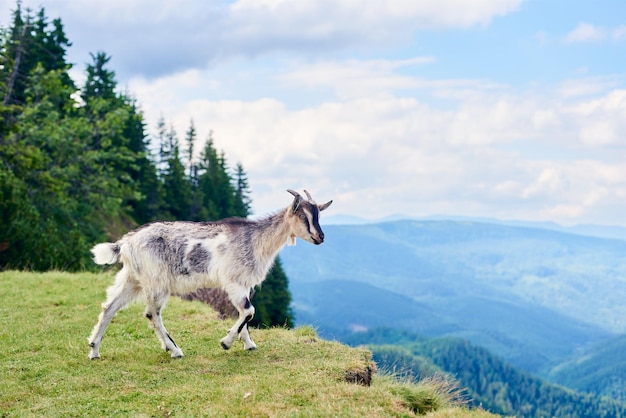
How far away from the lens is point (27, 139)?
41.4m

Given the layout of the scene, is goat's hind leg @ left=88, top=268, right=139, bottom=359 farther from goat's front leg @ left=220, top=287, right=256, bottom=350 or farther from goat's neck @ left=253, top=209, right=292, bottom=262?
goat's neck @ left=253, top=209, right=292, bottom=262

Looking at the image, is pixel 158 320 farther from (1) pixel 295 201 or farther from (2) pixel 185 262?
(1) pixel 295 201

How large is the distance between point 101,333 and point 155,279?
152cm

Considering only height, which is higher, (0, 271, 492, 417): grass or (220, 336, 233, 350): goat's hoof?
(220, 336, 233, 350): goat's hoof

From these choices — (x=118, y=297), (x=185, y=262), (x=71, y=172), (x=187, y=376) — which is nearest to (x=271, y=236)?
(x=185, y=262)

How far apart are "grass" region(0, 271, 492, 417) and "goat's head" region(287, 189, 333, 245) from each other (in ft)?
7.67

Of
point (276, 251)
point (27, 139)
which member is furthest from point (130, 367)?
point (27, 139)

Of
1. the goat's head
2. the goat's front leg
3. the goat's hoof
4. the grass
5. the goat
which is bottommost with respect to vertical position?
the grass

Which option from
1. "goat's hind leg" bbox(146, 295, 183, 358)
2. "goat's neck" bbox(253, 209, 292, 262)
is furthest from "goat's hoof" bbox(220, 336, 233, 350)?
"goat's neck" bbox(253, 209, 292, 262)

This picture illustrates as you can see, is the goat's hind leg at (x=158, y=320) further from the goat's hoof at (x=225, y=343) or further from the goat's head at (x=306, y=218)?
the goat's head at (x=306, y=218)

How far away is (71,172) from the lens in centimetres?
4469

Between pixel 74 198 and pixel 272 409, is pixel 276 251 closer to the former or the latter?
pixel 272 409

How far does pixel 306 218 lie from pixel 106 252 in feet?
13.9

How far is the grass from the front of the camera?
368 inches
